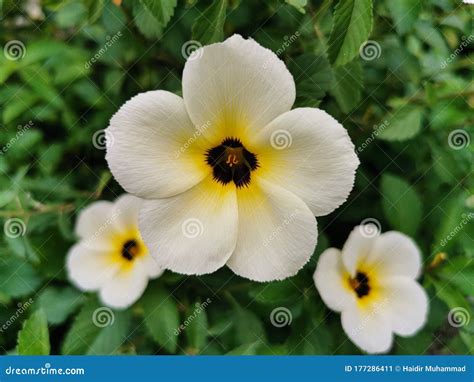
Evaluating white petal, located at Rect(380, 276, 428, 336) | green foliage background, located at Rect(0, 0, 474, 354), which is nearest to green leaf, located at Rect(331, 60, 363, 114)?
green foliage background, located at Rect(0, 0, 474, 354)

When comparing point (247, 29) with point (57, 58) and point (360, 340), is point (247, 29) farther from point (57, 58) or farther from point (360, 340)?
point (360, 340)

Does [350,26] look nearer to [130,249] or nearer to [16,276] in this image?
[130,249]

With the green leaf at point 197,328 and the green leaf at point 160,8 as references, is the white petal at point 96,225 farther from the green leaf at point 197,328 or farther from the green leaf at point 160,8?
the green leaf at point 160,8

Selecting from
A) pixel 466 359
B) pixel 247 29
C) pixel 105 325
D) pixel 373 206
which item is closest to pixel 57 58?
pixel 247 29

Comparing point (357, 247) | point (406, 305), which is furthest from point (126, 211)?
point (406, 305)

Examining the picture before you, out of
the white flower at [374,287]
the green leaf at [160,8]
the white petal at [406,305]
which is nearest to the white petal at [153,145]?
the green leaf at [160,8]
